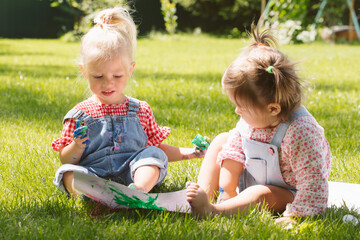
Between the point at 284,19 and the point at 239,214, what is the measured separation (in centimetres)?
1200

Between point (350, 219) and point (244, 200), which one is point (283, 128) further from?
point (350, 219)

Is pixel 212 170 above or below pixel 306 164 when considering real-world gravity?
below

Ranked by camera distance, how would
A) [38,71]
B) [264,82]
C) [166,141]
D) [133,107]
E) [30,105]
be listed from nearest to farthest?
[264,82], [133,107], [166,141], [30,105], [38,71]

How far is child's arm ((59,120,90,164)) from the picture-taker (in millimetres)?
2141

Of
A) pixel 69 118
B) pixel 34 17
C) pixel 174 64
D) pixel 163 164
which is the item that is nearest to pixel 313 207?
pixel 163 164

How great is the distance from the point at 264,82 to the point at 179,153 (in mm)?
750

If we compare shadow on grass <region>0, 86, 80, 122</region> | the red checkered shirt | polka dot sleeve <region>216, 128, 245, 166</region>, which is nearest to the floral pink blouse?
polka dot sleeve <region>216, 128, 245, 166</region>

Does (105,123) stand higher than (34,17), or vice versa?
(105,123)

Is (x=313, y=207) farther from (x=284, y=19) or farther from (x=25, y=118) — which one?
(x=284, y=19)

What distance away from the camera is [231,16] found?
20.1 metres

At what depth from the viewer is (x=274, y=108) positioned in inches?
79.7

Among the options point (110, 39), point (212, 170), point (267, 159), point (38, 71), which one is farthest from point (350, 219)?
point (38, 71)

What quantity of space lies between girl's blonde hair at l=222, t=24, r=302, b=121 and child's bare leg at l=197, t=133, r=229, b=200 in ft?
1.12

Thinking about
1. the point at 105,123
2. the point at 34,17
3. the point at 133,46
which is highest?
the point at 133,46
